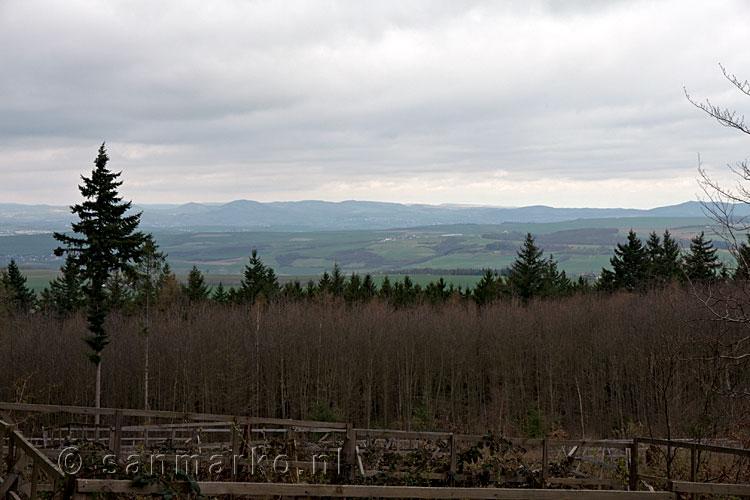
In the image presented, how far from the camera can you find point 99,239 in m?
32.8

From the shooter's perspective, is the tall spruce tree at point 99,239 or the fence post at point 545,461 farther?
the tall spruce tree at point 99,239

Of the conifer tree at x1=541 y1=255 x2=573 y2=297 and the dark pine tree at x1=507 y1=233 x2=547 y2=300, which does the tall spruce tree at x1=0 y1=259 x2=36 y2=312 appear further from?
the conifer tree at x1=541 y1=255 x2=573 y2=297

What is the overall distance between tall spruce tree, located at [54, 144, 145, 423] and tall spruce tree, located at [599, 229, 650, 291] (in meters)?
50.2

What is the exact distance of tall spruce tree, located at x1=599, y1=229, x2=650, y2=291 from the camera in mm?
64938

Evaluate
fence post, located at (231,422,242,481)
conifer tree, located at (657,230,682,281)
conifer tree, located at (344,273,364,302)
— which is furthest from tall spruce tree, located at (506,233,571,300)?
fence post, located at (231,422,242,481)

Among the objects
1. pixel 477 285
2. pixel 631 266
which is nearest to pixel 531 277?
pixel 477 285

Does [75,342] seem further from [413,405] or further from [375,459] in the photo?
[375,459]

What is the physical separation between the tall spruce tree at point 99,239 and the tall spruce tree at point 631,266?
→ 165ft

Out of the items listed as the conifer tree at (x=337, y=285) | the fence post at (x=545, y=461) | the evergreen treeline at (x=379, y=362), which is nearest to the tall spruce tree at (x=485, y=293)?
the evergreen treeline at (x=379, y=362)

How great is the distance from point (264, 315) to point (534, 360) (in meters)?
24.8

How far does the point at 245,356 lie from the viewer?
51.6 m

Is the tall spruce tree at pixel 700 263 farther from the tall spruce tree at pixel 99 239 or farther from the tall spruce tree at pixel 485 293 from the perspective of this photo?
the tall spruce tree at pixel 99 239

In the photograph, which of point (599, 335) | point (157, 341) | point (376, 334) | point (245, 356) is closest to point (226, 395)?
point (245, 356)

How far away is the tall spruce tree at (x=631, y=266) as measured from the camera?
64.9 meters
